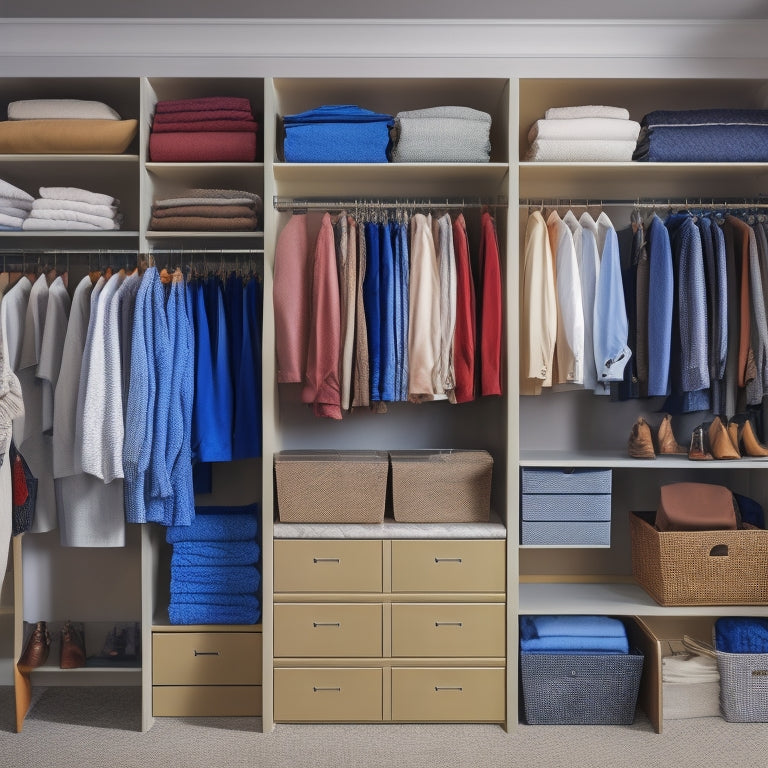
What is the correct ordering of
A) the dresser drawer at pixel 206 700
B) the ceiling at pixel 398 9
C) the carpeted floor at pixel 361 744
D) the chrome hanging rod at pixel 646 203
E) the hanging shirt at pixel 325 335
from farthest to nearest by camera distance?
1. the chrome hanging rod at pixel 646 203
2. the dresser drawer at pixel 206 700
3. the hanging shirt at pixel 325 335
4. the ceiling at pixel 398 9
5. the carpeted floor at pixel 361 744

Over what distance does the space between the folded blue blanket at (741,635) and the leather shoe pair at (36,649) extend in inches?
110

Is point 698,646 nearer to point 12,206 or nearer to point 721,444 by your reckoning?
point 721,444

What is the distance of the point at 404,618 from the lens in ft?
9.91

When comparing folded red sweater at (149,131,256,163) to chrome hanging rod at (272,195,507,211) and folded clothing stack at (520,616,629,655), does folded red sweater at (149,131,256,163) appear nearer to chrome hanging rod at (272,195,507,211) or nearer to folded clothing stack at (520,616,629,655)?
chrome hanging rod at (272,195,507,211)

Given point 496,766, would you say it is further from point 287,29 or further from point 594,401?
point 287,29

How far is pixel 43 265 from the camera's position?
347 centimetres

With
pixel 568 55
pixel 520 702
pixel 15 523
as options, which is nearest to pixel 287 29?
pixel 568 55

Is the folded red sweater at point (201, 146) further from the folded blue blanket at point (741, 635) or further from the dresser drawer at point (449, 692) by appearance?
the folded blue blanket at point (741, 635)

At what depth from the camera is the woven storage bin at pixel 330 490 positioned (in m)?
3.03

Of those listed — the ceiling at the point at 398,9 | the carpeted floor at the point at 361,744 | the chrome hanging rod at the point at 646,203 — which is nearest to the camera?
the carpeted floor at the point at 361,744

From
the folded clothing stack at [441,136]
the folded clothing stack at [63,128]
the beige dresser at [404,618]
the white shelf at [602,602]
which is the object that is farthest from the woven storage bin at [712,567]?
the folded clothing stack at [63,128]

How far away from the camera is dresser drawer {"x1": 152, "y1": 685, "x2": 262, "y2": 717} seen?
310cm

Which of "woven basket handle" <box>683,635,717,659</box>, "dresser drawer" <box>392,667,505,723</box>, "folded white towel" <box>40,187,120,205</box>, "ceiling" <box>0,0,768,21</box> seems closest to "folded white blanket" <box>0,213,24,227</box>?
"folded white towel" <box>40,187,120,205</box>

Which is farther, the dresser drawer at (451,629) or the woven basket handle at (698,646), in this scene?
the woven basket handle at (698,646)
